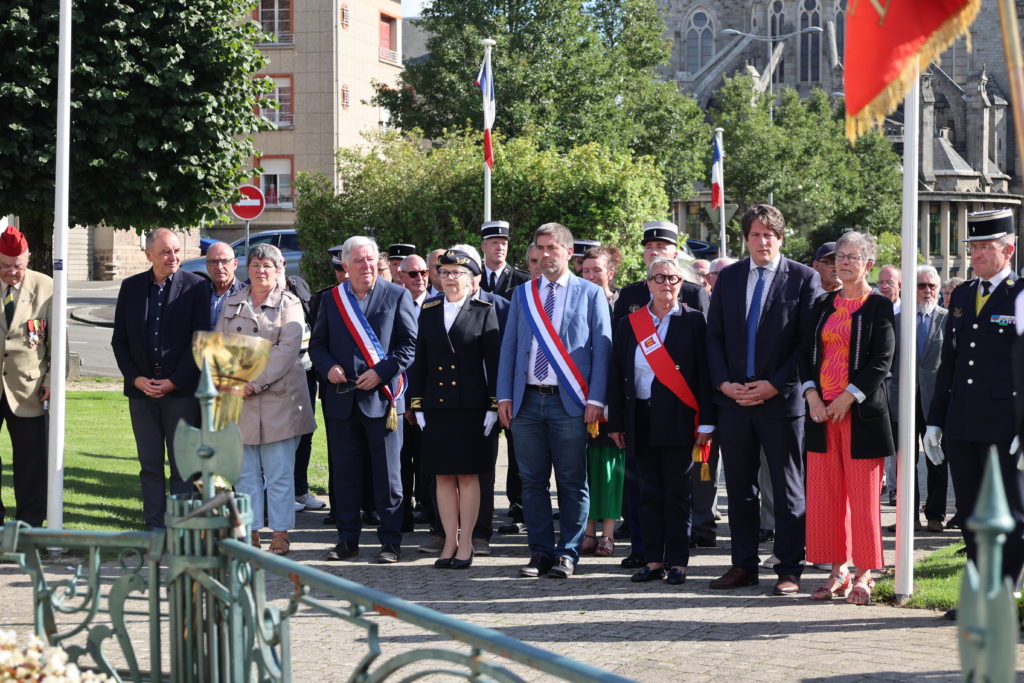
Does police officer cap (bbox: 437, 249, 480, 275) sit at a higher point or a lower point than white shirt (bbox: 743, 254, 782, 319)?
higher

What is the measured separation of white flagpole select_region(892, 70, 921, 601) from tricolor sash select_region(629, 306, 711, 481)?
1319 millimetres

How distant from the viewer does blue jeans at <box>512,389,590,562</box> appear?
8656 mm

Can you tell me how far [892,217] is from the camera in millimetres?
65312

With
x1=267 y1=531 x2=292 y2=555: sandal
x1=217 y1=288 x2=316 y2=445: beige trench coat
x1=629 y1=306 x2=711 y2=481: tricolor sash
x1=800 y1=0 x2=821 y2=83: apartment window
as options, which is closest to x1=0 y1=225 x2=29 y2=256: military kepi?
x1=217 y1=288 x2=316 y2=445: beige trench coat

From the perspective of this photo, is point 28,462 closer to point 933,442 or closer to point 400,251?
point 400,251

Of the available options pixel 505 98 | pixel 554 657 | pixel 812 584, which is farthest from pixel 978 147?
pixel 554 657

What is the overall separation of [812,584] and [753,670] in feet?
8.04

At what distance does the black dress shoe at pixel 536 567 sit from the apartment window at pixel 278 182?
1710 inches

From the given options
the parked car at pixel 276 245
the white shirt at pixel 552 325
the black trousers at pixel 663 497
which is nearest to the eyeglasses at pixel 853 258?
the black trousers at pixel 663 497

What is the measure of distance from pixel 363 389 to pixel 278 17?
43.5 m

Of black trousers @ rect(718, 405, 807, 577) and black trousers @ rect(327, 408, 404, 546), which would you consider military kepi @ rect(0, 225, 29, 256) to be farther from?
black trousers @ rect(718, 405, 807, 577)

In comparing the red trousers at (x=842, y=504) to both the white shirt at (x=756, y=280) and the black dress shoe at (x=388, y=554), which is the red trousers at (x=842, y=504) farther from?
the black dress shoe at (x=388, y=554)

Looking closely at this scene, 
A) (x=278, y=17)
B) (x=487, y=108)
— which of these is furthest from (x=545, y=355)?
(x=278, y=17)

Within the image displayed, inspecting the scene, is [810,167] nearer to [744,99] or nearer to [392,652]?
[744,99]
